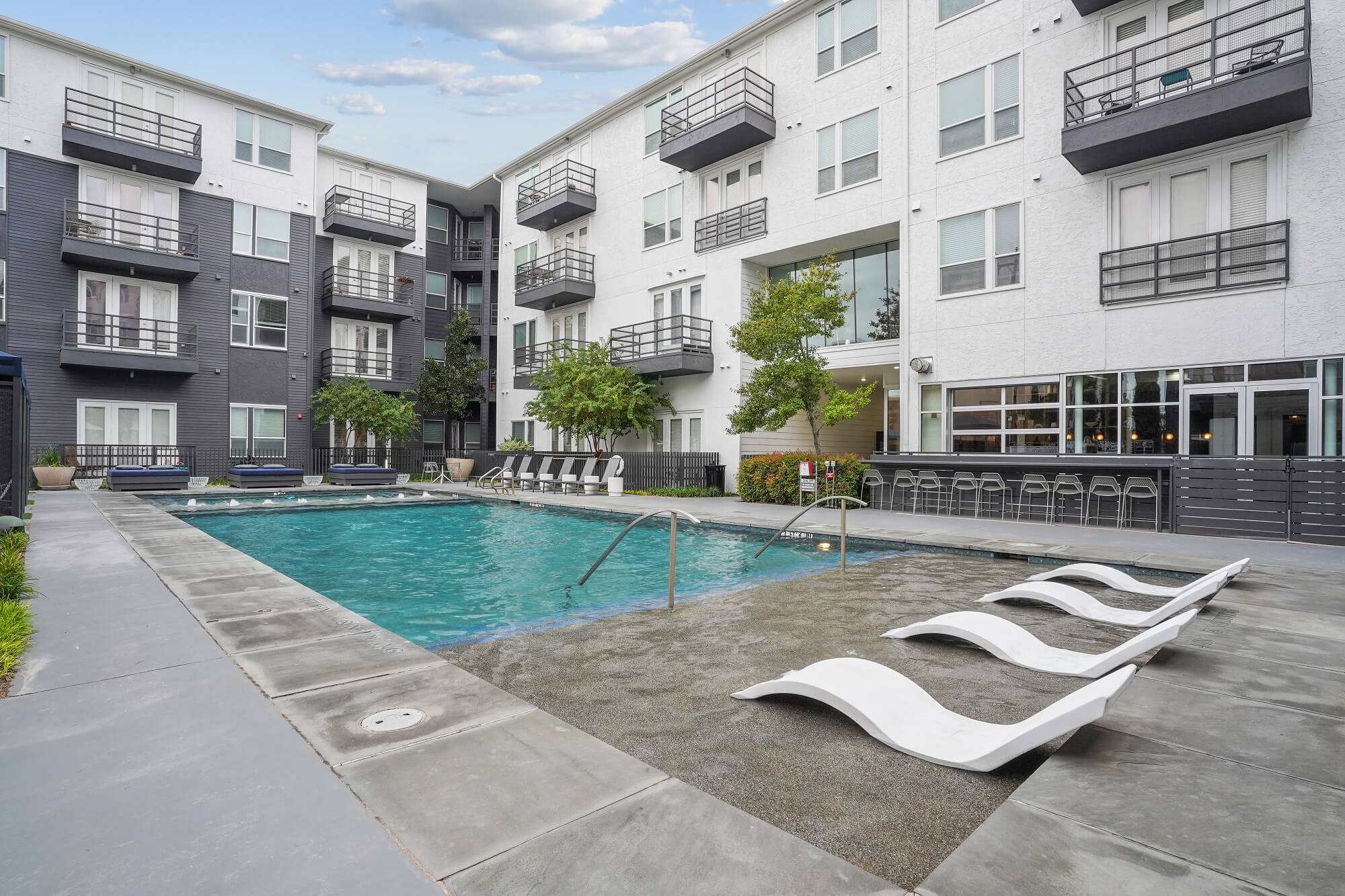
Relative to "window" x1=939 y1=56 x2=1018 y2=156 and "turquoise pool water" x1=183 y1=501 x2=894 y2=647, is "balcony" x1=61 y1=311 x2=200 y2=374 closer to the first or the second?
"turquoise pool water" x1=183 y1=501 x2=894 y2=647

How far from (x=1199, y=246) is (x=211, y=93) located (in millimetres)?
26971

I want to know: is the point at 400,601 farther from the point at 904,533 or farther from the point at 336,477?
the point at 336,477

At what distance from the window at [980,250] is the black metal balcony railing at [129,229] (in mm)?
21632

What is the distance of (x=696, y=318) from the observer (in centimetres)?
1881

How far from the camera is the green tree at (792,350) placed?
14.6 m

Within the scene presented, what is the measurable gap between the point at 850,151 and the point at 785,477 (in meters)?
8.10

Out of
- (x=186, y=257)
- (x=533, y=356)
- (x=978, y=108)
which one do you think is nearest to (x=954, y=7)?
(x=978, y=108)

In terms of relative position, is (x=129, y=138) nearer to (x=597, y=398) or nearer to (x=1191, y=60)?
(x=597, y=398)

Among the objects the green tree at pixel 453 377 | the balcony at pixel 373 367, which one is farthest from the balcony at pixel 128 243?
the green tree at pixel 453 377

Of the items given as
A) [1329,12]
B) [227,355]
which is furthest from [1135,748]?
[227,355]

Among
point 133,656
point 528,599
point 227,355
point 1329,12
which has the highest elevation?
point 1329,12

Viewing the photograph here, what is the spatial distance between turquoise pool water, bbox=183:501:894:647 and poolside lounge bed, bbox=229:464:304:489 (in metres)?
6.45

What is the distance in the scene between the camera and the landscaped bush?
14203mm

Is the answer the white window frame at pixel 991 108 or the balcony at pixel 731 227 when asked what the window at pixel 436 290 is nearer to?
Answer: the balcony at pixel 731 227
